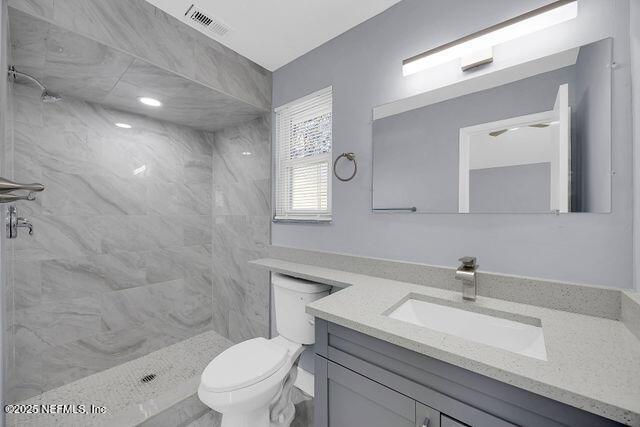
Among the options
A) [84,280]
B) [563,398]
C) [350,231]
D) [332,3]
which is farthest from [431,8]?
[84,280]

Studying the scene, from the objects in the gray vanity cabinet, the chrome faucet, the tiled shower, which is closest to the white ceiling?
the tiled shower

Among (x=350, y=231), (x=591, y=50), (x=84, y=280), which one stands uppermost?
(x=591, y=50)

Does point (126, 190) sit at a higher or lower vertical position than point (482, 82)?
lower

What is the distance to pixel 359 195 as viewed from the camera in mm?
1692

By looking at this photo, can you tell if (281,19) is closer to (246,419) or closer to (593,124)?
(593,124)

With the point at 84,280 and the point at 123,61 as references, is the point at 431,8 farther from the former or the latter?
the point at 84,280

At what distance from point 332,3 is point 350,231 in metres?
1.38

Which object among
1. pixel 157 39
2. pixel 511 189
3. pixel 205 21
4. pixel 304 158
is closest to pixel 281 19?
pixel 205 21

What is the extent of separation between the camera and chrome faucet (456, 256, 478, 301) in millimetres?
1096

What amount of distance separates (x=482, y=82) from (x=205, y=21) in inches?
65.3

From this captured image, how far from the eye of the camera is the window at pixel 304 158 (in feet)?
6.28

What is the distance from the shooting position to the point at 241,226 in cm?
246

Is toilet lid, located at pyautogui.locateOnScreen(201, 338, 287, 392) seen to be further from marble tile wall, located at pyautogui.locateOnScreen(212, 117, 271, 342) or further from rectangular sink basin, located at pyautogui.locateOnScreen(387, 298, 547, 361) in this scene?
rectangular sink basin, located at pyautogui.locateOnScreen(387, 298, 547, 361)

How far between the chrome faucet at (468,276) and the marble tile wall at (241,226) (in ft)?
5.01
